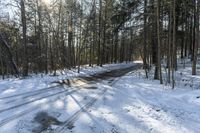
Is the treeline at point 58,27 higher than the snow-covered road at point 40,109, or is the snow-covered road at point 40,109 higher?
the treeline at point 58,27

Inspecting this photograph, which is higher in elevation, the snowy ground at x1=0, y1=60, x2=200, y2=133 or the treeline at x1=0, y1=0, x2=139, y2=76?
the treeline at x1=0, y1=0, x2=139, y2=76

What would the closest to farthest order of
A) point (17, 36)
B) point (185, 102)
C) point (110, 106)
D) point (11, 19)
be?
1. point (110, 106)
2. point (185, 102)
3. point (11, 19)
4. point (17, 36)

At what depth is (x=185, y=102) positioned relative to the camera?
12969 mm

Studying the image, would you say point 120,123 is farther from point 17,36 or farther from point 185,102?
point 17,36

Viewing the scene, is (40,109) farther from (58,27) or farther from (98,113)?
(58,27)

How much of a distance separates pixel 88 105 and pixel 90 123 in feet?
9.72

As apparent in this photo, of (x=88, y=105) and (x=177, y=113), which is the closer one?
(x=177, y=113)

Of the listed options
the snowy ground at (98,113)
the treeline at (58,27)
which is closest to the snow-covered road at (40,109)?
the snowy ground at (98,113)

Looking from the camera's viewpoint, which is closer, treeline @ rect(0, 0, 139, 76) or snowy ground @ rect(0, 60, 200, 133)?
snowy ground @ rect(0, 60, 200, 133)

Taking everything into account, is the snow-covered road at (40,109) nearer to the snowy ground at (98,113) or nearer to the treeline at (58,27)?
the snowy ground at (98,113)

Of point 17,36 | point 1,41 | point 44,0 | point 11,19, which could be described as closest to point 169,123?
point 1,41

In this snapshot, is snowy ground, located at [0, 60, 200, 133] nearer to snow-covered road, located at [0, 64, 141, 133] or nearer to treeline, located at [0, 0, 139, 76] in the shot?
snow-covered road, located at [0, 64, 141, 133]

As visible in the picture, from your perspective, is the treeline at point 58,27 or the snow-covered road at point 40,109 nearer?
the snow-covered road at point 40,109

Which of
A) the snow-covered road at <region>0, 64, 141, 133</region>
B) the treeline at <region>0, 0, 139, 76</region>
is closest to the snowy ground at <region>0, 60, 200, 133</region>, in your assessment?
the snow-covered road at <region>0, 64, 141, 133</region>
